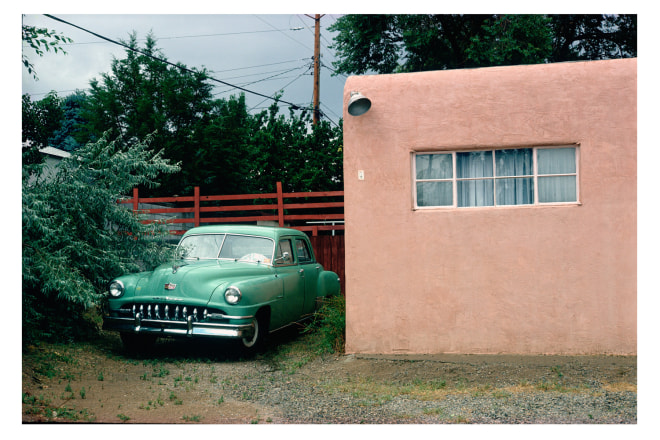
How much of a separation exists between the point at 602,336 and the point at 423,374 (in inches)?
87.5

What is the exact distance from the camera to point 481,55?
15.8m

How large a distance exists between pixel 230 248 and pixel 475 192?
11.2 feet

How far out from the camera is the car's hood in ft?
21.8

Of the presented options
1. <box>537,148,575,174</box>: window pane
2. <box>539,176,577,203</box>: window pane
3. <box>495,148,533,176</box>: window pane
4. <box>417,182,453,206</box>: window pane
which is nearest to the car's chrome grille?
<box>417,182,453,206</box>: window pane

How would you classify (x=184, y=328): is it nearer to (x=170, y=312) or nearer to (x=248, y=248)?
(x=170, y=312)

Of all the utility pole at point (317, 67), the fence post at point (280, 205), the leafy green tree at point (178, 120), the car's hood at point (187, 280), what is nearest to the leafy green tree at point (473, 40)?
the utility pole at point (317, 67)

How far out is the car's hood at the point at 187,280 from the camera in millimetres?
6637

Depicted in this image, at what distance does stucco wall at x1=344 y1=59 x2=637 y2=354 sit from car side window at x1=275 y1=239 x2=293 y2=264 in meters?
1.34

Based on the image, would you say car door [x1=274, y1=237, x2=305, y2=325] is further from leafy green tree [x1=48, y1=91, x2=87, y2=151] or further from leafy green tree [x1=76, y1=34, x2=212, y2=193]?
leafy green tree [x1=48, y1=91, x2=87, y2=151]

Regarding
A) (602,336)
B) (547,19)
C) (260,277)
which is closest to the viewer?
(602,336)

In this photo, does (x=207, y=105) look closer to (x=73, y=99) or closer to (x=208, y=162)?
(x=208, y=162)

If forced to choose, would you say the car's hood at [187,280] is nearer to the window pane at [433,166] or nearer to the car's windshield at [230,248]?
the car's windshield at [230,248]

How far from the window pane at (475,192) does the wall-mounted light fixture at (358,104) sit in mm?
1466

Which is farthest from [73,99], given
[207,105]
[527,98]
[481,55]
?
[527,98]
